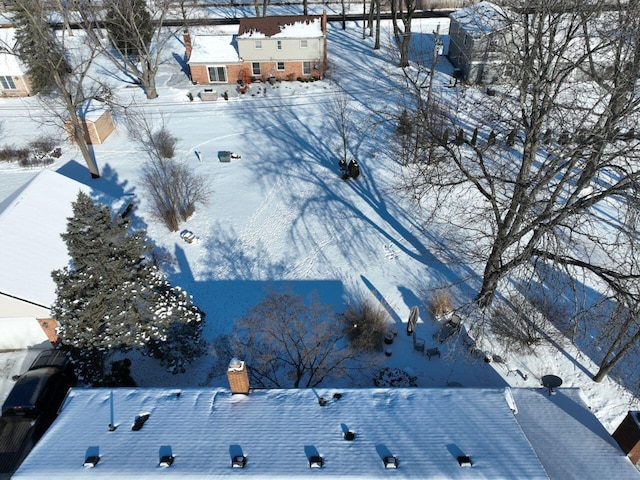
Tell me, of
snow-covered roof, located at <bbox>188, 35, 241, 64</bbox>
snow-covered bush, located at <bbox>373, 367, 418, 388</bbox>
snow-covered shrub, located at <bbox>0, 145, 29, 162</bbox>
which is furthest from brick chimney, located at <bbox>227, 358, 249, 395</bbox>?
snow-covered roof, located at <bbox>188, 35, 241, 64</bbox>

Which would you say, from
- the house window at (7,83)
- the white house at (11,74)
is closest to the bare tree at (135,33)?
the white house at (11,74)

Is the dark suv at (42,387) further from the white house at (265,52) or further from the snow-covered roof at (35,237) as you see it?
the white house at (265,52)

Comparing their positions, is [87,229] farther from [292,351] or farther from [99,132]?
[99,132]

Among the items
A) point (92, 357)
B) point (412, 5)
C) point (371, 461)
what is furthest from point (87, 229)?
point (412, 5)

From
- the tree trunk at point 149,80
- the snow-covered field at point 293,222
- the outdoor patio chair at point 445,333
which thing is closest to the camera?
the snow-covered field at point 293,222

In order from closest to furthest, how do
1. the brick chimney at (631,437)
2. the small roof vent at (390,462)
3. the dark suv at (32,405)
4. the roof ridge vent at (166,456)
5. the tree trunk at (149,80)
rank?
the small roof vent at (390,462) → the roof ridge vent at (166,456) → the brick chimney at (631,437) → the dark suv at (32,405) → the tree trunk at (149,80)

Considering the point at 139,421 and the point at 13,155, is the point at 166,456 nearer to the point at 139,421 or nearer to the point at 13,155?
the point at 139,421

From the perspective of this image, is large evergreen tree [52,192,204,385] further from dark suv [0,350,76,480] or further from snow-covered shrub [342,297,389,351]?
snow-covered shrub [342,297,389,351]
